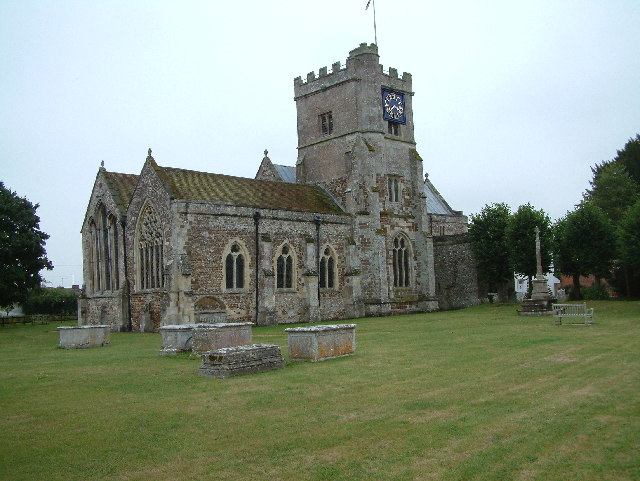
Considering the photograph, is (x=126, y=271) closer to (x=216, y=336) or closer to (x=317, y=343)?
(x=216, y=336)

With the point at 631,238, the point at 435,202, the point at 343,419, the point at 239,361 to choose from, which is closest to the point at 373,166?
the point at 631,238

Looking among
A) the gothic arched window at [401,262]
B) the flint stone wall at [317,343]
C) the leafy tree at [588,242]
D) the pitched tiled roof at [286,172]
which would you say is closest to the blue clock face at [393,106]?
the gothic arched window at [401,262]

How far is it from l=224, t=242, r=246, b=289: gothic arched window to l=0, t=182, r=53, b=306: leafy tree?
756 inches

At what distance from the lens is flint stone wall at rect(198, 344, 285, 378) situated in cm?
1405

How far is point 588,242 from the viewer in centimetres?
3881

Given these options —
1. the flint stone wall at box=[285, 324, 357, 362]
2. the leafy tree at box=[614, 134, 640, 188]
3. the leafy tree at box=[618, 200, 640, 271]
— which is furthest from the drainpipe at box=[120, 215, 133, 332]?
the leafy tree at box=[614, 134, 640, 188]

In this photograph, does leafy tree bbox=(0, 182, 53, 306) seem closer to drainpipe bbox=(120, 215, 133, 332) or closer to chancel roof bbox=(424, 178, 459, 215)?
drainpipe bbox=(120, 215, 133, 332)

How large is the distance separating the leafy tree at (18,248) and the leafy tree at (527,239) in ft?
109

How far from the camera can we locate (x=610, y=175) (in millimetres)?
55844

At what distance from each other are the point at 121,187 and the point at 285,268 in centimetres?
1138

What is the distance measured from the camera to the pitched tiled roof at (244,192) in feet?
108

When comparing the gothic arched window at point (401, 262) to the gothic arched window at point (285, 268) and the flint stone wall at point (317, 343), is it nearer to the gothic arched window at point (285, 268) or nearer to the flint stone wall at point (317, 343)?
the gothic arched window at point (285, 268)

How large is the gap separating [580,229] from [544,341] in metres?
22.8

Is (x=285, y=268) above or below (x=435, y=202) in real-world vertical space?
below
